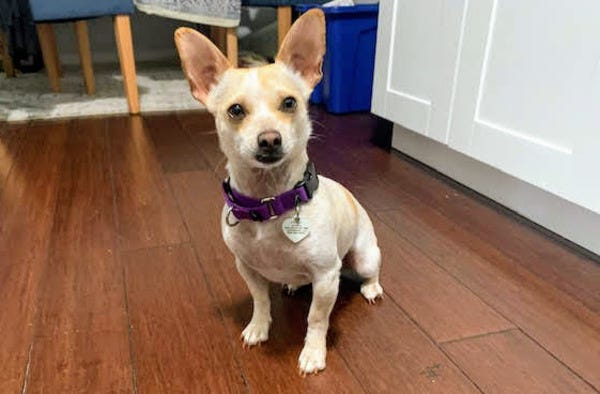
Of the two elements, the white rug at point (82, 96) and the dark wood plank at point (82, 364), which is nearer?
the dark wood plank at point (82, 364)

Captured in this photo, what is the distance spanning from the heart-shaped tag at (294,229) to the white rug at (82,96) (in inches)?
83.8

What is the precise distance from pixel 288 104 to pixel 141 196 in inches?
40.4

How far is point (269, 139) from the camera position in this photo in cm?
77

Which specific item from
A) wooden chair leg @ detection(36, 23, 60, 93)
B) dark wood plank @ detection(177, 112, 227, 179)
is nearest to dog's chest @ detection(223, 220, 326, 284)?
dark wood plank @ detection(177, 112, 227, 179)

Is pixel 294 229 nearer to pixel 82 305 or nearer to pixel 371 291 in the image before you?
pixel 371 291

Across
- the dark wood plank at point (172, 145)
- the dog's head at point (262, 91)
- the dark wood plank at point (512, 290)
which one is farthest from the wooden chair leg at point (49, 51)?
the dog's head at point (262, 91)

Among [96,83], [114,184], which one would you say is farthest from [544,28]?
[96,83]

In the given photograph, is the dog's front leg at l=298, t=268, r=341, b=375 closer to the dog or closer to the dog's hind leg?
the dog

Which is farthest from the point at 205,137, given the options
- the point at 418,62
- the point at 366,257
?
the point at 366,257

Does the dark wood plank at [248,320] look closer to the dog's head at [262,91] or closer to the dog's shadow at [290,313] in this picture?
the dog's shadow at [290,313]

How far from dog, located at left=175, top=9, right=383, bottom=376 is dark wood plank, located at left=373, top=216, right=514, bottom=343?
273 mm

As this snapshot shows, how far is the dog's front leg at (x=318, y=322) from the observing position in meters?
0.93

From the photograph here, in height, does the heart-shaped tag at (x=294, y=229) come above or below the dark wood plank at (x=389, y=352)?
above

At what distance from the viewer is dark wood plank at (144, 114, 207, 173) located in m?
2.00
